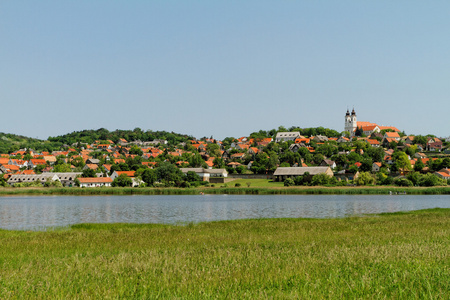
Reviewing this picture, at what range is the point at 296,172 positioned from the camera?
137 metres

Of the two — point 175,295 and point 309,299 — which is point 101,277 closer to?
point 175,295

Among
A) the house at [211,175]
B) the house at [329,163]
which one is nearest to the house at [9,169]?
the house at [211,175]

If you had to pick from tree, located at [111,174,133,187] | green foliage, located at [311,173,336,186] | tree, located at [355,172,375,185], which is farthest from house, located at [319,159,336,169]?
tree, located at [111,174,133,187]

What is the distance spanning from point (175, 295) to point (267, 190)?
95.9 meters

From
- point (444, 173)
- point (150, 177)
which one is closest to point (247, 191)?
point (150, 177)

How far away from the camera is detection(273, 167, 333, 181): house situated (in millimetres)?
134125

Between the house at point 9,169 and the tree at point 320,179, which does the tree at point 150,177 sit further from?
the house at point 9,169

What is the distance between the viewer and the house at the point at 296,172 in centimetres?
13412

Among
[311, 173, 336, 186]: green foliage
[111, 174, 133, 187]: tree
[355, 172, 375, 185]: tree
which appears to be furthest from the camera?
[111, 174, 133, 187]: tree

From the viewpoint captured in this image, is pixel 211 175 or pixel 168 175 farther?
pixel 211 175

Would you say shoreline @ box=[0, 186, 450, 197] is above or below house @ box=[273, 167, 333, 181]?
below

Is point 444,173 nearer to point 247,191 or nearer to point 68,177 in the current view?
point 247,191

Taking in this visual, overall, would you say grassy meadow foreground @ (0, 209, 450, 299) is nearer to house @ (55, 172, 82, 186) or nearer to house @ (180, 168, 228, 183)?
house @ (180, 168, 228, 183)

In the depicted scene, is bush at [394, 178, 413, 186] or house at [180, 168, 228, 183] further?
house at [180, 168, 228, 183]
